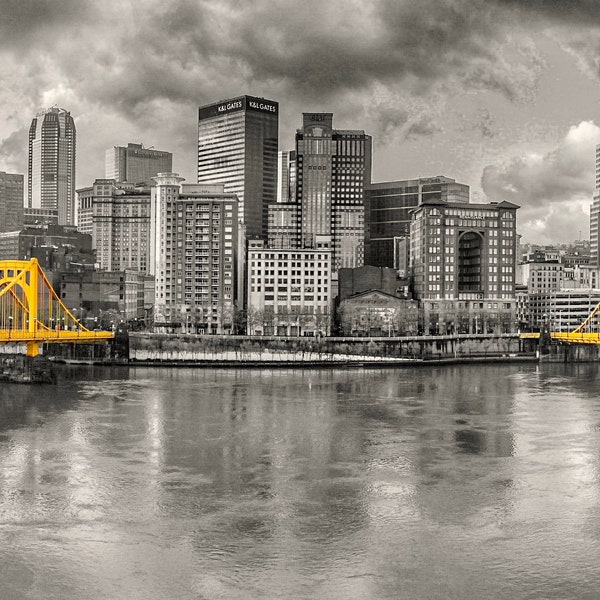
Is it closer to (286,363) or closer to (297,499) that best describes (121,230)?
(286,363)

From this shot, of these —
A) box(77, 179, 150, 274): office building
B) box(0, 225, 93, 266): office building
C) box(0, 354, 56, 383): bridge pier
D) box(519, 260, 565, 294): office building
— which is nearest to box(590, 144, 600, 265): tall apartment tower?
box(519, 260, 565, 294): office building

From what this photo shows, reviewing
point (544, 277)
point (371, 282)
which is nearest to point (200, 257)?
point (371, 282)

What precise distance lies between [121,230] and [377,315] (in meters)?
71.3

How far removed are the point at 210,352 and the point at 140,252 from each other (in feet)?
276

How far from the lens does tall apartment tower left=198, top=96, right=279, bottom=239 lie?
153 m

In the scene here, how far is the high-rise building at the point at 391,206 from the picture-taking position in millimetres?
156375

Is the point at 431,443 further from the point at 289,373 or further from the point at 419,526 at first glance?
the point at 289,373

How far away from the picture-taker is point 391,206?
162 meters

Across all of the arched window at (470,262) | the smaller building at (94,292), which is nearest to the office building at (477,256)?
the arched window at (470,262)

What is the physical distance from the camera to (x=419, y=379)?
62.6 metres

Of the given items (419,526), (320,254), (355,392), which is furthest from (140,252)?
(419,526)

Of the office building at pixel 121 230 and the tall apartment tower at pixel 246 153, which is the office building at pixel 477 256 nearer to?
the tall apartment tower at pixel 246 153

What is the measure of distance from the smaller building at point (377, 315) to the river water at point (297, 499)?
4978 centimetres

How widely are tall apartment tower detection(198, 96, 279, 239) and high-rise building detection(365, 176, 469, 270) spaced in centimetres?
1861
